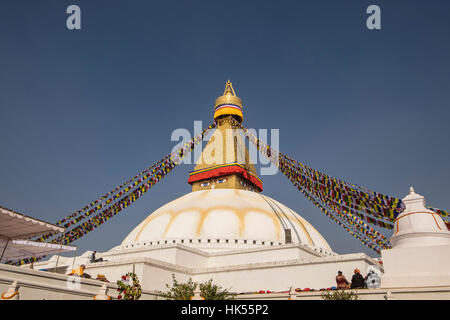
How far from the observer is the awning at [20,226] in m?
11.1

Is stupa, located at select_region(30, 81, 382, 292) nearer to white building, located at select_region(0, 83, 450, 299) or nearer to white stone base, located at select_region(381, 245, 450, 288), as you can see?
white building, located at select_region(0, 83, 450, 299)

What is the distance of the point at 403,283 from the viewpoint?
9633mm

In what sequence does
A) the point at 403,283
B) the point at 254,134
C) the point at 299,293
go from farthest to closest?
the point at 254,134 → the point at 299,293 → the point at 403,283

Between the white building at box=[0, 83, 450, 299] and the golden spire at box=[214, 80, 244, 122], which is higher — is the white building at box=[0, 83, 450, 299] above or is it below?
below

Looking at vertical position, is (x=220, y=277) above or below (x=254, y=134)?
below

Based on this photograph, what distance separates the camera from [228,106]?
92.9ft

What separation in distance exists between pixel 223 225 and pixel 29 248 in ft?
27.5

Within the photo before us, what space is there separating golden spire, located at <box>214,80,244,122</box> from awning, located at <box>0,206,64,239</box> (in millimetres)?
17702

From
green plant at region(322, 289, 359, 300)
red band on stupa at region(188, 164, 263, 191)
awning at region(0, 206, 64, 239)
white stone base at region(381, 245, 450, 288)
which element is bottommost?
green plant at region(322, 289, 359, 300)

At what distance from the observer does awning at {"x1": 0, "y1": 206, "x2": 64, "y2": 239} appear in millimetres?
11078

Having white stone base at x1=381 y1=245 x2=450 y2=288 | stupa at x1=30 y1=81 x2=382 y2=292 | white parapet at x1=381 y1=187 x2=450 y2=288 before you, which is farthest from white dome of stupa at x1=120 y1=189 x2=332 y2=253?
white stone base at x1=381 y1=245 x2=450 y2=288

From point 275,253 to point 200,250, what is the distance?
134 inches
